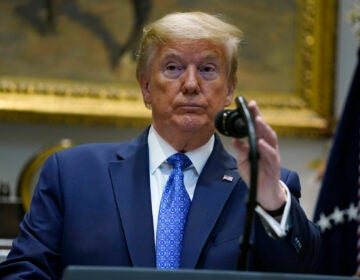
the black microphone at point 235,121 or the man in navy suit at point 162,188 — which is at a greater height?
the black microphone at point 235,121

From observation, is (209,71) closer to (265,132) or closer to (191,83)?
(191,83)

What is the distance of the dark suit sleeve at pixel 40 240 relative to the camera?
2652mm

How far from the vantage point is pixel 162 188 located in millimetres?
2900

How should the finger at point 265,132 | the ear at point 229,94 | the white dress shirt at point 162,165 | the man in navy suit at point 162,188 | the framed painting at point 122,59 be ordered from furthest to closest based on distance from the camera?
the framed painting at point 122,59 → the ear at point 229,94 → the white dress shirt at point 162,165 → the man in navy suit at point 162,188 → the finger at point 265,132

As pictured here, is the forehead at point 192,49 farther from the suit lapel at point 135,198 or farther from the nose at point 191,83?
the suit lapel at point 135,198

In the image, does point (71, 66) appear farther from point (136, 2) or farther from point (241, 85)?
point (241, 85)

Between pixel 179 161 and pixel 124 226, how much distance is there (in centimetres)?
34

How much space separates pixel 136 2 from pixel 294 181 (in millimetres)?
3095

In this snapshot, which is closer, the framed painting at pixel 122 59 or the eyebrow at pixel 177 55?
the eyebrow at pixel 177 55

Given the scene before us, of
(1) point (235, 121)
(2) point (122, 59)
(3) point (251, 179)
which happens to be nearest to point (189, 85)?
(1) point (235, 121)

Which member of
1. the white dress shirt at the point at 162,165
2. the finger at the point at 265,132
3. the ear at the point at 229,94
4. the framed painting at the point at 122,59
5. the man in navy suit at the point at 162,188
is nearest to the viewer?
the finger at the point at 265,132

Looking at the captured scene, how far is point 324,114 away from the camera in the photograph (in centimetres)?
596

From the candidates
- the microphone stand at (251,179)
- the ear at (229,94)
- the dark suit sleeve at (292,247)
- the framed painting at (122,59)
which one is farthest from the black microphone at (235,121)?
the framed painting at (122,59)

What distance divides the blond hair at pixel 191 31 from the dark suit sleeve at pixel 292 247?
694 mm
